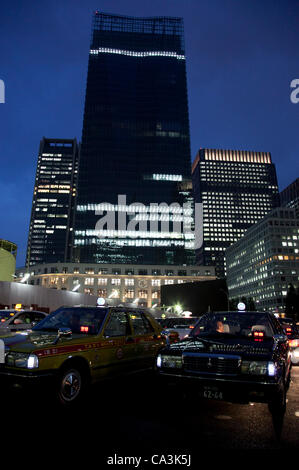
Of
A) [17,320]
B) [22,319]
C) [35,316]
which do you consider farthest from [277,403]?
[35,316]

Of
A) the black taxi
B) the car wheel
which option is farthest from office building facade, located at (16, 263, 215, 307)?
the car wheel

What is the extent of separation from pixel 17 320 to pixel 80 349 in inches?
246

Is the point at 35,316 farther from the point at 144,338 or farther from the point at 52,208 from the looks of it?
the point at 52,208

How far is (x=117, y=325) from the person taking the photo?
19.2ft

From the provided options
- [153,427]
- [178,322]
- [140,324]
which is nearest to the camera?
[153,427]

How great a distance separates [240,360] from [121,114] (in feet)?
440

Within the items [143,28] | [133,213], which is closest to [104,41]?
[143,28]

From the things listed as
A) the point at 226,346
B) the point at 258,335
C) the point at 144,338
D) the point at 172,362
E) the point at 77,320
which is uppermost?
the point at 77,320

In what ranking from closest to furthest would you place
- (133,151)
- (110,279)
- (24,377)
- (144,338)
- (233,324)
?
1. (24,377)
2. (233,324)
3. (144,338)
4. (110,279)
5. (133,151)

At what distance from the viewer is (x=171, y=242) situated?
4336 inches

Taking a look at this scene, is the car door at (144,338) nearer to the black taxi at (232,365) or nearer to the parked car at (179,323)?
the black taxi at (232,365)

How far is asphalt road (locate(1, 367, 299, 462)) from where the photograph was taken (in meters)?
3.16

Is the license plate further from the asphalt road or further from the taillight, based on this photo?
the taillight
